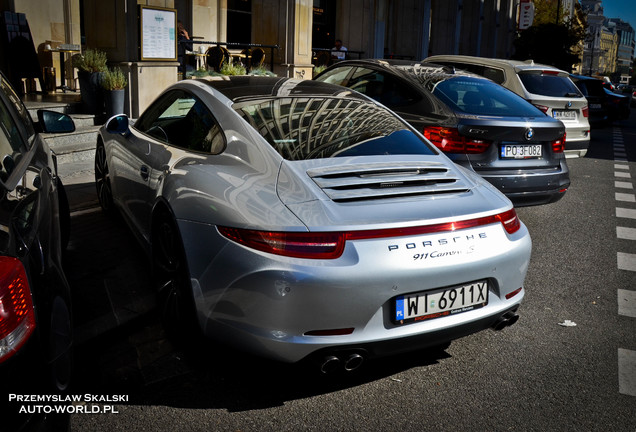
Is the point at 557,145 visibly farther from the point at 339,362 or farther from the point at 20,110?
the point at 20,110

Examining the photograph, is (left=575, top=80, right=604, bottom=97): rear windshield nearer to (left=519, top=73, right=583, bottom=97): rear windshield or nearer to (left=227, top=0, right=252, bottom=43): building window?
(left=227, top=0, right=252, bottom=43): building window

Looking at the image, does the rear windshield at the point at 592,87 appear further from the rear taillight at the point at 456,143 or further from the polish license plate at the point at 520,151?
the rear taillight at the point at 456,143

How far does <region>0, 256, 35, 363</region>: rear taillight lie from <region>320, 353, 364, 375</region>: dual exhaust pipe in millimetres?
1440

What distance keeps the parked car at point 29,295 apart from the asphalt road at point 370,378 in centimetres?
93

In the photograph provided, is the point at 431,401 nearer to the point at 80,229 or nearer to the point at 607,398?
the point at 607,398

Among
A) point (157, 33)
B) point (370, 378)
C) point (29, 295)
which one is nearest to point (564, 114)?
point (157, 33)

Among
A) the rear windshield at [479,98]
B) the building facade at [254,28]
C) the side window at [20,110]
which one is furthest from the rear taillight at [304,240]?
the building facade at [254,28]

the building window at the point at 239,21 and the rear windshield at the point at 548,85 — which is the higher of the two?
the building window at the point at 239,21

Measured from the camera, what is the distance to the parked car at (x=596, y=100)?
22516 mm

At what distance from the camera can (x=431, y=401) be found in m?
3.41

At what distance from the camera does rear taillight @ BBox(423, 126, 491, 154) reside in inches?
248

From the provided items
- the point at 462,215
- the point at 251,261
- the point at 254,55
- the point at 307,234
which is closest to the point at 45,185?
the point at 251,261

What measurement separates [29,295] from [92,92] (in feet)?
29.9


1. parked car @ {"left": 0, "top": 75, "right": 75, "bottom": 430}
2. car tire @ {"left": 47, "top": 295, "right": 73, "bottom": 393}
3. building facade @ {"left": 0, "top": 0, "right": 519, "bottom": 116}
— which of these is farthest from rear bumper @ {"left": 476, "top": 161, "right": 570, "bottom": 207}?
building facade @ {"left": 0, "top": 0, "right": 519, "bottom": 116}
